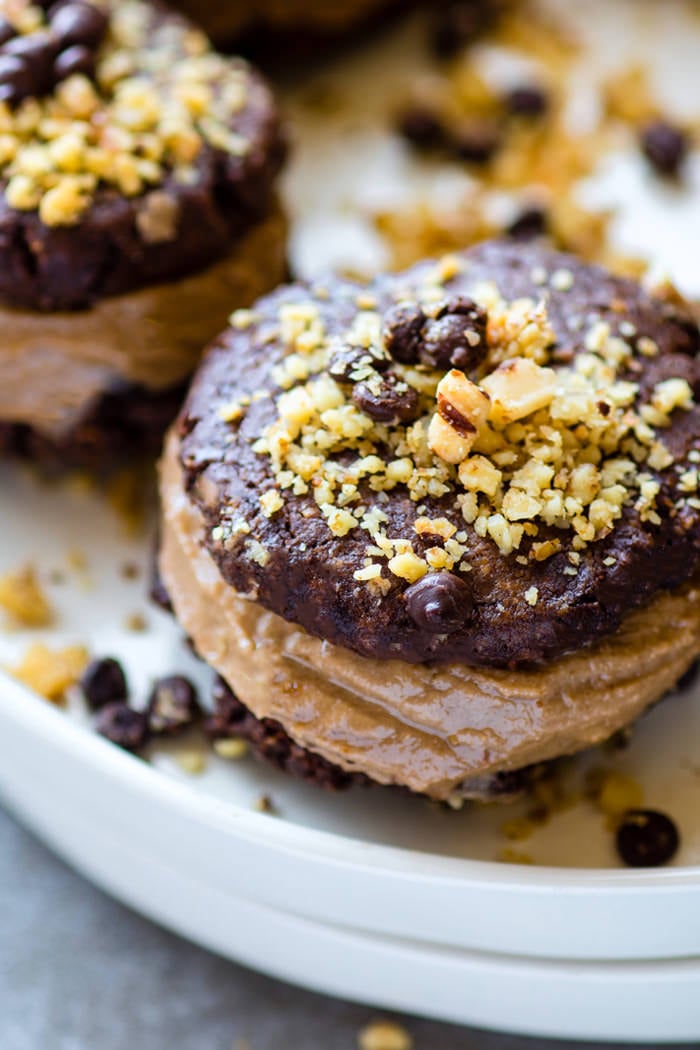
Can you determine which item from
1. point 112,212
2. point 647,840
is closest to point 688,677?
point 647,840

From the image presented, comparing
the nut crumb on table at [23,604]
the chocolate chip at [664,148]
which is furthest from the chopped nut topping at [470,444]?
the chocolate chip at [664,148]

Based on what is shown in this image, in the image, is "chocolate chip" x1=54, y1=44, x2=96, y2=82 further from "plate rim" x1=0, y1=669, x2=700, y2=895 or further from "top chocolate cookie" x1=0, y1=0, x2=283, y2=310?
"plate rim" x1=0, y1=669, x2=700, y2=895

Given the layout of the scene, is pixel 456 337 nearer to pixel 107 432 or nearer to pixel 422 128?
pixel 107 432

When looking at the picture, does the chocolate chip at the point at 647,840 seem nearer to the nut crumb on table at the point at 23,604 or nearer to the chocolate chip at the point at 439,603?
the chocolate chip at the point at 439,603

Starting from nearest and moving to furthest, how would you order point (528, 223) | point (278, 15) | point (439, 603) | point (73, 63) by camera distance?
point (439, 603)
point (73, 63)
point (528, 223)
point (278, 15)

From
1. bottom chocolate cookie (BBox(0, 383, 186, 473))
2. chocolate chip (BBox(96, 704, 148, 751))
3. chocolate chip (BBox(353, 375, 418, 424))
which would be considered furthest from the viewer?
bottom chocolate cookie (BBox(0, 383, 186, 473))

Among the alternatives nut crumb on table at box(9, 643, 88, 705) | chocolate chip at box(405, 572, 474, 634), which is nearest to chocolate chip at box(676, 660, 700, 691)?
chocolate chip at box(405, 572, 474, 634)
